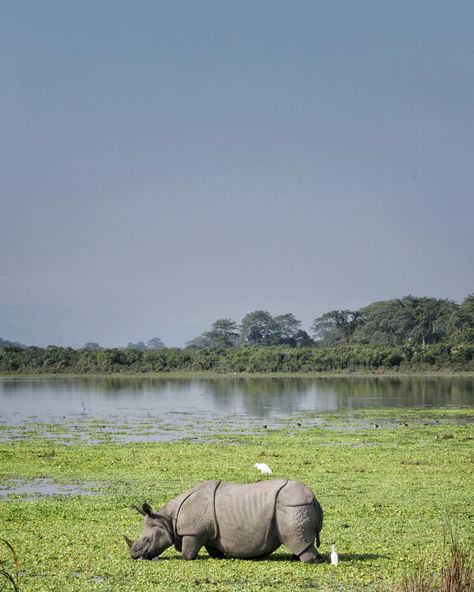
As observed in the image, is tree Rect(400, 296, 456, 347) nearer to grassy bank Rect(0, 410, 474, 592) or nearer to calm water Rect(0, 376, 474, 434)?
calm water Rect(0, 376, 474, 434)

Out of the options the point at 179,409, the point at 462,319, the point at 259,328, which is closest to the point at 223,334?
the point at 259,328

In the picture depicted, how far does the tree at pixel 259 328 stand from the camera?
176625 mm

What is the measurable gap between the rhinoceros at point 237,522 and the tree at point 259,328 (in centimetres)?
16438

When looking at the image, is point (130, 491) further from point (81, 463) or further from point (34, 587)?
point (34, 587)

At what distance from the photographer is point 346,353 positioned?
104 m

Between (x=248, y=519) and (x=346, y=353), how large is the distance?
309ft

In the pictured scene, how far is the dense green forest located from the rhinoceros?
87760 millimetres

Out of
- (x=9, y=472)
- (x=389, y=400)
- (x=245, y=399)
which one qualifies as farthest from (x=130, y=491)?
(x=245, y=399)

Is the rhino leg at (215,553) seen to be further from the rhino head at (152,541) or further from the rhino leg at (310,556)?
the rhino leg at (310,556)

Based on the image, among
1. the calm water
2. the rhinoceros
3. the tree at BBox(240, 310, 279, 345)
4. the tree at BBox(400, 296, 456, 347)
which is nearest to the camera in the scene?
the rhinoceros

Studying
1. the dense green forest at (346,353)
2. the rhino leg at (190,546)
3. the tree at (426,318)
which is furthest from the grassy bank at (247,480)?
the tree at (426,318)

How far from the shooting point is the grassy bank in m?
10.4

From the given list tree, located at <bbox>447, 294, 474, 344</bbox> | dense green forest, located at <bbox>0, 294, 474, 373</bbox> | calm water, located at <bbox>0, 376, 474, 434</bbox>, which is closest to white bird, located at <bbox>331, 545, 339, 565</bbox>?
calm water, located at <bbox>0, 376, 474, 434</bbox>

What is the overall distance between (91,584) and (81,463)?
12552 millimetres
